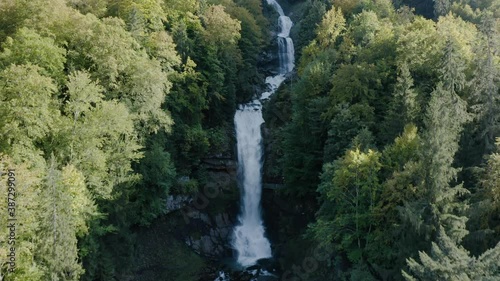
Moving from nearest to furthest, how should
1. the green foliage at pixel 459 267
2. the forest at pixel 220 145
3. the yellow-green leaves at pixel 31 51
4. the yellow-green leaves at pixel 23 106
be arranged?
the green foliage at pixel 459 267, the forest at pixel 220 145, the yellow-green leaves at pixel 23 106, the yellow-green leaves at pixel 31 51

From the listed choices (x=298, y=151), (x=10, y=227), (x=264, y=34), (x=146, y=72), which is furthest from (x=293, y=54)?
(x=10, y=227)

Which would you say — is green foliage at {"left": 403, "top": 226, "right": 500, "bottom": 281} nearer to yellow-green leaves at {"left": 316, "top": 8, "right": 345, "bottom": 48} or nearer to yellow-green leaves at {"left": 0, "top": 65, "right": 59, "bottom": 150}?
yellow-green leaves at {"left": 0, "top": 65, "right": 59, "bottom": 150}

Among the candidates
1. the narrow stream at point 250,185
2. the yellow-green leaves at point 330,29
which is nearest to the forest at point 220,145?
the yellow-green leaves at point 330,29

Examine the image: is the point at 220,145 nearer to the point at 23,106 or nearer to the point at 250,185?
the point at 250,185

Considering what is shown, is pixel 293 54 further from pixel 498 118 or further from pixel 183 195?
pixel 498 118

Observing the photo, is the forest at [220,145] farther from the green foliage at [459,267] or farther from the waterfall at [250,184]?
the waterfall at [250,184]

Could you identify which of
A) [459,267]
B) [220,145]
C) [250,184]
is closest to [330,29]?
[220,145]
